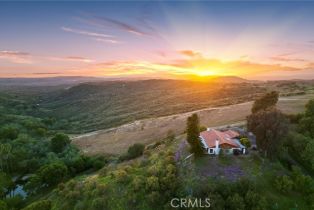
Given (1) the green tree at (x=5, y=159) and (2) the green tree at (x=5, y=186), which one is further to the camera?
(1) the green tree at (x=5, y=159)

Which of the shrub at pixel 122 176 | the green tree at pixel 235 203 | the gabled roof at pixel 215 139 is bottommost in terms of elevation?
the shrub at pixel 122 176

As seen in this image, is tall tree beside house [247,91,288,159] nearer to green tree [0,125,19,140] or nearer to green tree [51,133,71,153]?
green tree [51,133,71,153]

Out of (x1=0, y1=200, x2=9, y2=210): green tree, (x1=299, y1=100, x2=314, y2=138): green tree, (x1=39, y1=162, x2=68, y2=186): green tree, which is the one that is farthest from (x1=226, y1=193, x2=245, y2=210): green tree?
(x1=39, y1=162, x2=68, y2=186): green tree

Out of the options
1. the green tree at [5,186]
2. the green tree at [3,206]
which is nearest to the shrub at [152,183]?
the green tree at [3,206]

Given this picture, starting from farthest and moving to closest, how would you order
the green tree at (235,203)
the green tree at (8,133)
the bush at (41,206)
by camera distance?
1. the green tree at (8,133)
2. the bush at (41,206)
3. the green tree at (235,203)

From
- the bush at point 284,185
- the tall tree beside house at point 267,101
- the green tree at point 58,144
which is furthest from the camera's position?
the green tree at point 58,144

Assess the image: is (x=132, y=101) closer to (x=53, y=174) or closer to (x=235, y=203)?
(x=53, y=174)

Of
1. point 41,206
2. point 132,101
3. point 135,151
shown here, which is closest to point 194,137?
point 135,151

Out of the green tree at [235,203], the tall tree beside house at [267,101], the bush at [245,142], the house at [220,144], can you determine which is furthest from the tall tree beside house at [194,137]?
the tall tree beside house at [267,101]

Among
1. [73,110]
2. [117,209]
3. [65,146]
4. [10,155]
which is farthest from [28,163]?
[73,110]

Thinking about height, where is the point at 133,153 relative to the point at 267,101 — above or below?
below

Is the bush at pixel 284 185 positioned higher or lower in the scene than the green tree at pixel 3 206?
higher

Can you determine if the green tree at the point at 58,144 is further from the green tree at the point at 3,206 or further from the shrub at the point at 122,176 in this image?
the shrub at the point at 122,176
